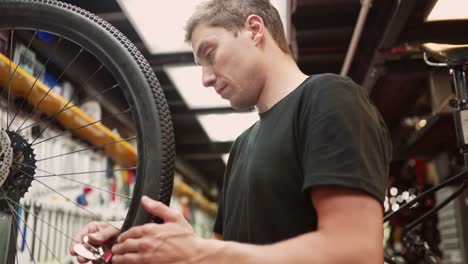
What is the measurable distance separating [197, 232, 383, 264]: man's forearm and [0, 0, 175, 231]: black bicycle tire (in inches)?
10.4

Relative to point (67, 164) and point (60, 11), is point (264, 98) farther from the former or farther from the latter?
point (67, 164)

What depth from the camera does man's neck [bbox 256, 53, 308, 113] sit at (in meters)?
1.19

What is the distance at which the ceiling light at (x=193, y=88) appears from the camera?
3629mm

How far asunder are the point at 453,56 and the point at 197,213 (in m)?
6.53

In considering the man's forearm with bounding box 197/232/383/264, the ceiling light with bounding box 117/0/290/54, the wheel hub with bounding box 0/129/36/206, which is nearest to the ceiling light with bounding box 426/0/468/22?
the ceiling light with bounding box 117/0/290/54

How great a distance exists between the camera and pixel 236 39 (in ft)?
3.99

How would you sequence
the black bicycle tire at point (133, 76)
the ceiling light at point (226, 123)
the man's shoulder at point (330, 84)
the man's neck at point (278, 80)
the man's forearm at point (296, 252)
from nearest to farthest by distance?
the man's forearm at point (296, 252), the man's shoulder at point (330, 84), the black bicycle tire at point (133, 76), the man's neck at point (278, 80), the ceiling light at point (226, 123)

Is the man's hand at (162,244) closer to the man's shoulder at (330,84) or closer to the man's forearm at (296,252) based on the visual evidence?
the man's forearm at (296,252)

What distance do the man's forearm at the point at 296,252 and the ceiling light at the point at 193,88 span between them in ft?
8.92

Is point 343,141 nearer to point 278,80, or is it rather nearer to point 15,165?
point 278,80

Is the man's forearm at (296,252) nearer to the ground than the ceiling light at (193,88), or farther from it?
nearer to the ground

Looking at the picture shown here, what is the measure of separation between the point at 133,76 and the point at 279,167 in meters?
0.42

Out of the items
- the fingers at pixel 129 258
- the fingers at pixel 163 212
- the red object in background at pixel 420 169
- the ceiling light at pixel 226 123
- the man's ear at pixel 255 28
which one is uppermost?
the man's ear at pixel 255 28

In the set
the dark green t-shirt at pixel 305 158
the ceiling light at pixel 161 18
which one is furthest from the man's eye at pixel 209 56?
the ceiling light at pixel 161 18
